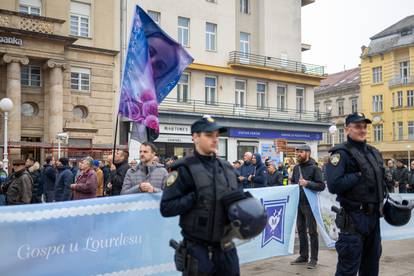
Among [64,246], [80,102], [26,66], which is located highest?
[26,66]

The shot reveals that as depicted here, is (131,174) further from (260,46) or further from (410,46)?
(410,46)

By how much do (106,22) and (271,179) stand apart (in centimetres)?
1676

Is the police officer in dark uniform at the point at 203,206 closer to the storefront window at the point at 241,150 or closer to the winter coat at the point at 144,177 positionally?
the winter coat at the point at 144,177

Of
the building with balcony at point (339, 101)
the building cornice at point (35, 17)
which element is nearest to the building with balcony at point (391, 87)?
the building with balcony at point (339, 101)

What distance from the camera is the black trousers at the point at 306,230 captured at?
739 cm

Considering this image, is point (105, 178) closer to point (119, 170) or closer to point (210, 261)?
point (119, 170)

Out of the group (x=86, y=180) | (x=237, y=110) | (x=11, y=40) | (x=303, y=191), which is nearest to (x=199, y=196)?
(x=303, y=191)

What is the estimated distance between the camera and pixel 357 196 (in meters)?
4.95

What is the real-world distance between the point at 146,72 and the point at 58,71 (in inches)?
662

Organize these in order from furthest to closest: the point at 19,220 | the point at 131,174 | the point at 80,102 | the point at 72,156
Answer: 1. the point at 80,102
2. the point at 72,156
3. the point at 131,174
4. the point at 19,220

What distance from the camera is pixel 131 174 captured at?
6.73m

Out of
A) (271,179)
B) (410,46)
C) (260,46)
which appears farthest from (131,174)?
(410,46)

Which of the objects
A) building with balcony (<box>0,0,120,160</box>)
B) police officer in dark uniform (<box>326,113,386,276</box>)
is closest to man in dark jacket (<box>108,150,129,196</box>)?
police officer in dark uniform (<box>326,113,386,276</box>)

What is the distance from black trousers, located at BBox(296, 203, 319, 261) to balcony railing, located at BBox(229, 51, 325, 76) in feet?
80.8
